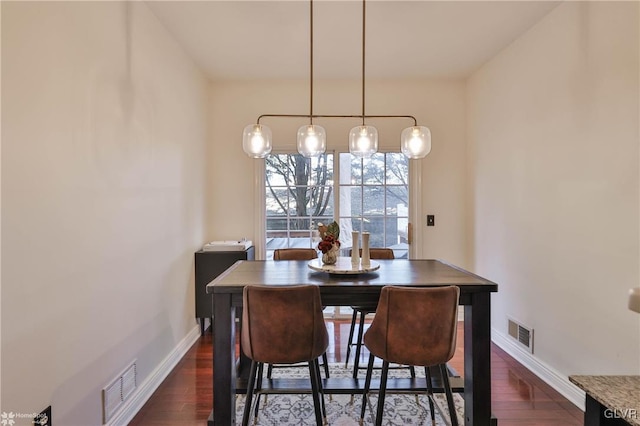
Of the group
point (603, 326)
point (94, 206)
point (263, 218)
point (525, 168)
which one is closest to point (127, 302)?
point (94, 206)

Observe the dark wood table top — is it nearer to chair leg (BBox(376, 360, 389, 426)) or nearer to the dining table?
the dining table

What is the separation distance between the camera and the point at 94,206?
1740mm

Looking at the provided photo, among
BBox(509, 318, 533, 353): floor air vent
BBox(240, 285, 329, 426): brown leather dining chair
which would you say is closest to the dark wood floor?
BBox(509, 318, 533, 353): floor air vent

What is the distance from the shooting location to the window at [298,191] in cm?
386

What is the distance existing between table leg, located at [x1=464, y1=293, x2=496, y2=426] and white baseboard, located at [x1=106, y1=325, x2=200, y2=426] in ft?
6.69

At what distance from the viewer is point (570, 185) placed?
7.38ft

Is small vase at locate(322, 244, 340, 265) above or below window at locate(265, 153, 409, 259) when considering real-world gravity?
below

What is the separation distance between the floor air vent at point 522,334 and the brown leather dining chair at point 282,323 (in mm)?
2003

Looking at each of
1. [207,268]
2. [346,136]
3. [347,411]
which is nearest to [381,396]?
[347,411]

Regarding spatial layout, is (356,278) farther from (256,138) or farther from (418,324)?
(256,138)

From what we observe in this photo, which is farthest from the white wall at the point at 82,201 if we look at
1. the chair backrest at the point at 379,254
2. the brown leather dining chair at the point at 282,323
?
the chair backrest at the point at 379,254

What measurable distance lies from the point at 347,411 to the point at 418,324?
3.08 feet

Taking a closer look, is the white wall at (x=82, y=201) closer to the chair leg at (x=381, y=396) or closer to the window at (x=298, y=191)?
the window at (x=298, y=191)

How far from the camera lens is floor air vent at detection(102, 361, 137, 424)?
5.94 feet
